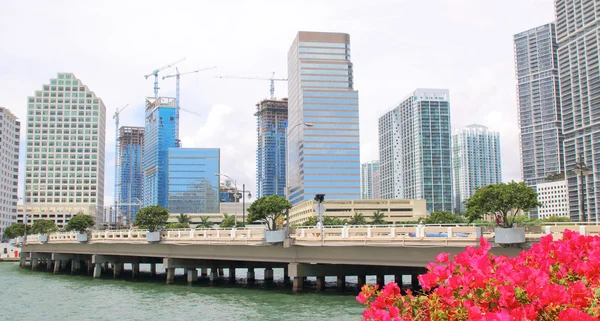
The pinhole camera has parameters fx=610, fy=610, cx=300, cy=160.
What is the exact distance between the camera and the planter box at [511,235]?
122 ft

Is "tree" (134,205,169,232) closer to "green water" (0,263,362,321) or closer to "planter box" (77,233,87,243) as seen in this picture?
"planter box" (77,233,87,243)

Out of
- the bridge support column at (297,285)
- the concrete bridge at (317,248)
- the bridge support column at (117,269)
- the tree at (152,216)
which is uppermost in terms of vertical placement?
the tree at (152,216)

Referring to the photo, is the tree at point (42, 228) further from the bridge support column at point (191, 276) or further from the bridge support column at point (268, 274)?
the bridge support column at point (268, 274)

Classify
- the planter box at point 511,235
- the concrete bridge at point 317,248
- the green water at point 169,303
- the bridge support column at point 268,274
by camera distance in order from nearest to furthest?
the planter box at point 511,235, the green water at point 169,303, the concrete bridge at point 317,248, the bridge support column at point 268,274

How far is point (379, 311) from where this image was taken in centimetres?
895

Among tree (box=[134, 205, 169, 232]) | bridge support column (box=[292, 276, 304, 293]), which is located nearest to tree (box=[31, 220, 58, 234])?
tree (box=[134, 205, 169, 232])

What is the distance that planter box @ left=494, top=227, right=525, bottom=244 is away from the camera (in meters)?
37.3

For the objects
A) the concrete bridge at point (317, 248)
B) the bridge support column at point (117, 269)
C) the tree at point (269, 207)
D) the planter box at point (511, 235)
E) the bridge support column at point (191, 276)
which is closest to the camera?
the planter box at point (511, 235)

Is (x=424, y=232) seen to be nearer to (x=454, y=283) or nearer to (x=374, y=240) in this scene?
(x=374, y=240)

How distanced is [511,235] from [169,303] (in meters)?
25.2

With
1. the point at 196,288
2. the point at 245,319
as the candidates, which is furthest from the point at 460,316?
the point at 196,288

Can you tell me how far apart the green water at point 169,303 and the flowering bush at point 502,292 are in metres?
26.1

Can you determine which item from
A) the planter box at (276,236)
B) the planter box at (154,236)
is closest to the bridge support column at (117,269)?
the planter box at (154,236)

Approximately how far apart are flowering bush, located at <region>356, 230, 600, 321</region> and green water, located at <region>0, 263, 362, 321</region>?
26.1m
